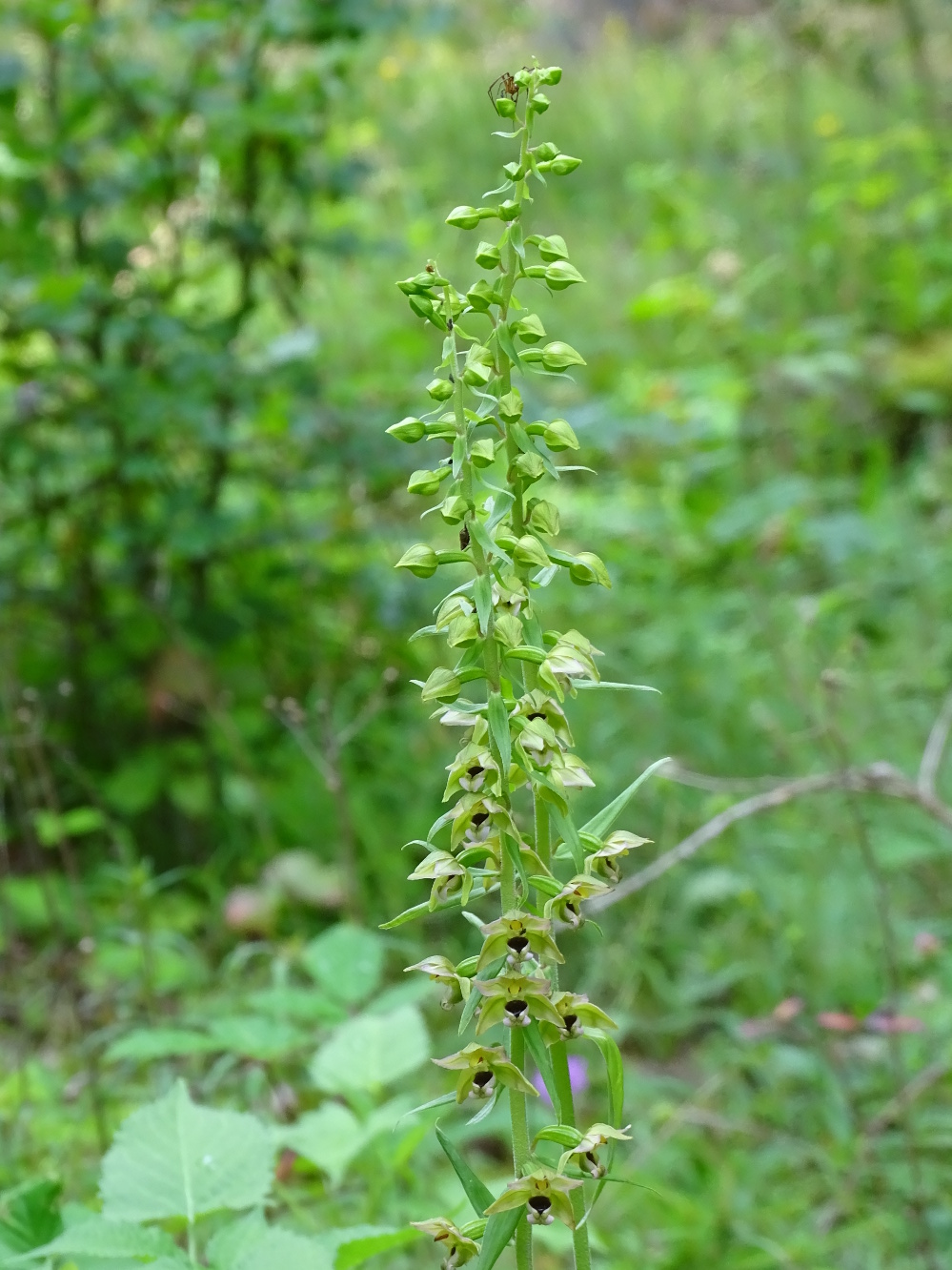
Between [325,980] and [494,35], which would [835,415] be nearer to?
[325,980]

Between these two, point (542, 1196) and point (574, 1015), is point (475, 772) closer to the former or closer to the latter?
point (574, 1015)

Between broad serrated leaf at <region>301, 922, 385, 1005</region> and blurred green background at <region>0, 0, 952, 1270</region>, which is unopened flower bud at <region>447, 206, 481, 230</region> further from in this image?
broad serrated leaf at <region>301, 922, 385, 1005</region>

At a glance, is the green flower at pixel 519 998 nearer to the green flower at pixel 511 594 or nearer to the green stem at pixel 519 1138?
the green stem at pixel 519 1138

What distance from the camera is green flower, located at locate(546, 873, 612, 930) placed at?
2.61 feet

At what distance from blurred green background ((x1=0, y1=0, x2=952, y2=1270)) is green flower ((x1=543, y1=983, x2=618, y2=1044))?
0.53 metres

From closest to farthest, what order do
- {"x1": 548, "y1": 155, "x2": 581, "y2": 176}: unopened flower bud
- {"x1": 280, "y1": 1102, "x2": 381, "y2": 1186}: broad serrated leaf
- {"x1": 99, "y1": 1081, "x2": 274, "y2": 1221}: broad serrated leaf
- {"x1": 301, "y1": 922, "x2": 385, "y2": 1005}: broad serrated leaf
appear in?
1. {"x1": 548, "y1": 155, "x2": 581, "y2": 176}: unopened flower bud
2. {"x1": 99, "y1": 1081, "x2": 274, "y2": 1221}: broad serrated leaf
3. {"x1": 280, "y1": 1102, "x2": 381, "y2": 1186}: broad serrated leaf
4. {"x1": 301, "y1": 922, "x2": 385, "y2": 1005}: broad serrated leaf

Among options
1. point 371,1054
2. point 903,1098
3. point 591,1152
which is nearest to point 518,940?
point 591,1152

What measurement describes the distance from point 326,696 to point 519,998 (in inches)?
65.3

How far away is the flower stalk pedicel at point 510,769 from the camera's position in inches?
30.8

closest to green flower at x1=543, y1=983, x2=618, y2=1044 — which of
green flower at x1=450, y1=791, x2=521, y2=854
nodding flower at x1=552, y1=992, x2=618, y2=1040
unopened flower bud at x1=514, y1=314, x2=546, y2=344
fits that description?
nodding flower at x1=552, y1=992, x2=618, y2=1040

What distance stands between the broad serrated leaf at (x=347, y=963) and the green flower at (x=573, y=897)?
801 mm

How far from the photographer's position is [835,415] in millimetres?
5465

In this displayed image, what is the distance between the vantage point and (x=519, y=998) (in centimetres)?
78

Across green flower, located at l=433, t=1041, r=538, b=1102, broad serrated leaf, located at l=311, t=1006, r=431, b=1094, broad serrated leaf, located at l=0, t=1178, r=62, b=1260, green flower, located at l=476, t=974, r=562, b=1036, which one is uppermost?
green flower, located at l=476, t=974, r=562, b=1036
